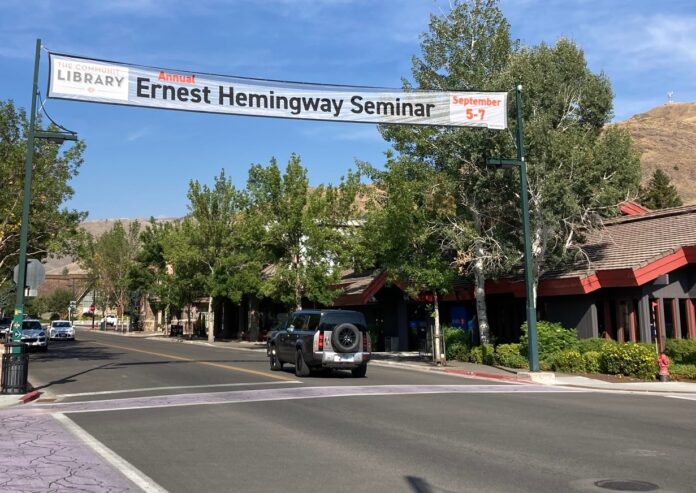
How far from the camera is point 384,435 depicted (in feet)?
33.6

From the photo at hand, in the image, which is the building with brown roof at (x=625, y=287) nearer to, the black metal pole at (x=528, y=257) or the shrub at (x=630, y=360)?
the shrub at (x=630, y=360)

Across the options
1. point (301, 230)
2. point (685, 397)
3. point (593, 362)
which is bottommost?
point (685, 397)

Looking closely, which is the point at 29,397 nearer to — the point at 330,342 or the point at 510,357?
the point at 330,342

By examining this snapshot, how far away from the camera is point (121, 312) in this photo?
90625mm

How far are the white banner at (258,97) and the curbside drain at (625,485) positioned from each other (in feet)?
40.1

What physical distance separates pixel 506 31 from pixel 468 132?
16.0 feet

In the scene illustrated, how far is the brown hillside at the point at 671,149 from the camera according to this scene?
277 feet

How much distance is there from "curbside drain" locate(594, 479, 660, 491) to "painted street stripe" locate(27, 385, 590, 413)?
27.9 ft

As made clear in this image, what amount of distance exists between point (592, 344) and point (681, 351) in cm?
291

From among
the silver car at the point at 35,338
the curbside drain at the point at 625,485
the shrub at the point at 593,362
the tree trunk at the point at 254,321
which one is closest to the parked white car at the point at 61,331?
the tree trunk at the point at 254,321

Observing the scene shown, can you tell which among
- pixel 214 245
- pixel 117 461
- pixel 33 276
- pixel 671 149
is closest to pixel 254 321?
pixel 214 245

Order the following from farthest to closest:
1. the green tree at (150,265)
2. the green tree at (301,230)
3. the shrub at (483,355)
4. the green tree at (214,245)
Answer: the green tree at (150,265), the green tree at (214,245), the green tree at (301,230), the shrub at (483,355)

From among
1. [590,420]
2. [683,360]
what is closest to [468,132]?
[683,360]

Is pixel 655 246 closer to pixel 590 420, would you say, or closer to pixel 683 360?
pixel 683 360
